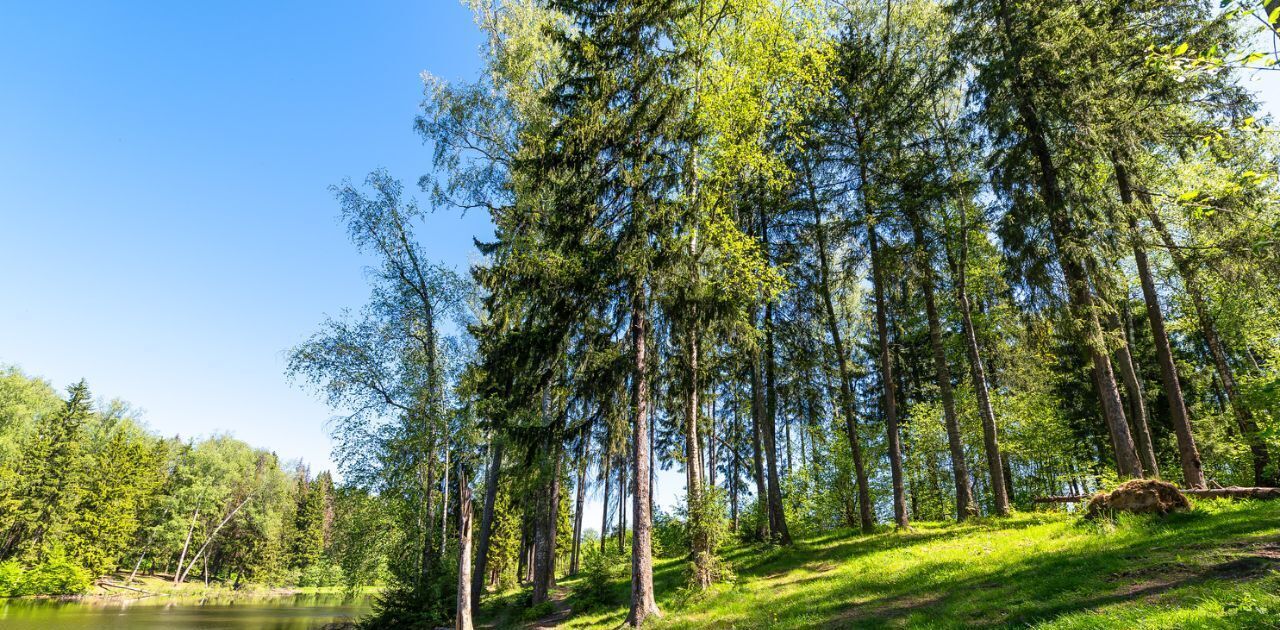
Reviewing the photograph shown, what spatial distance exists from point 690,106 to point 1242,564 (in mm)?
12480

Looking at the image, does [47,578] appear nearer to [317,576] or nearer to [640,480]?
[317,576]

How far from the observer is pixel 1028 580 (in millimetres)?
7992

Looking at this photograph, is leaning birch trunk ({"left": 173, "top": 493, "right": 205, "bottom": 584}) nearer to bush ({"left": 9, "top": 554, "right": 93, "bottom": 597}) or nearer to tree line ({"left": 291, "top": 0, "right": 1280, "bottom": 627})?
bush ({"left": 9, "top": 554, "right": 93, "bottom": 597})

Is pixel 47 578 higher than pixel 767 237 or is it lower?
lower

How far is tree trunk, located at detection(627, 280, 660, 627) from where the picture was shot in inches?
Answer: 432

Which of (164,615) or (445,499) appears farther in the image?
(164,615)

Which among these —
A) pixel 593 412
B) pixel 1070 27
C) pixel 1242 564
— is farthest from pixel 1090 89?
pixel 593 412

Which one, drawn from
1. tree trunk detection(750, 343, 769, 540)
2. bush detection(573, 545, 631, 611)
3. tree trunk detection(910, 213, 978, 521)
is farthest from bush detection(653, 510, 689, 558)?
tree trunk detection(910, 213, 978, 521)

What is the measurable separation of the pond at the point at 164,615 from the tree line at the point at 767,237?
1218 centimetres

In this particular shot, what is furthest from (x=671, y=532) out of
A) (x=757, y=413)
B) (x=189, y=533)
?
(x=189, y=533)

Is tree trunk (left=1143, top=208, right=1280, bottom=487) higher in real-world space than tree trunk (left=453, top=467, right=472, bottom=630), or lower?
higher

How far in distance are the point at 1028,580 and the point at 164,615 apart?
4376 centimetres

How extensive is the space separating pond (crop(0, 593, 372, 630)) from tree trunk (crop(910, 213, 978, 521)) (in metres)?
21.4

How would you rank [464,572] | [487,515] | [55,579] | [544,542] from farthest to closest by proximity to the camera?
[55,579] < [544,542] < [487,515] < [464,572]
